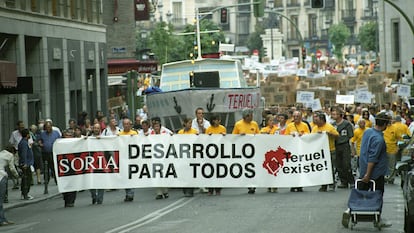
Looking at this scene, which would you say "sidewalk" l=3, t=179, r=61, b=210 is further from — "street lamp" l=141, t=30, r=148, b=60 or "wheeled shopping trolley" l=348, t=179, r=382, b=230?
"street lamp" l=141, t=30, r=148, b=60

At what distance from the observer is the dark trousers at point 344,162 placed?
25438 millimetres

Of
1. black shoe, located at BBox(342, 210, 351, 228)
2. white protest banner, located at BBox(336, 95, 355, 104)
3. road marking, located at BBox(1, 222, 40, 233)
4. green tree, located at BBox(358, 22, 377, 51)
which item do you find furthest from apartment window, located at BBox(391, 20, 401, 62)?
black shoe, located at BBox(342, 210, 351, 228)

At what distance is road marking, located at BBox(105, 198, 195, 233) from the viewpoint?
18.8 meters

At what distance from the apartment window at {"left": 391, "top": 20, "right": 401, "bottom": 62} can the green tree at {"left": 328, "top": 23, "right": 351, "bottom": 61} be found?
2250 inches

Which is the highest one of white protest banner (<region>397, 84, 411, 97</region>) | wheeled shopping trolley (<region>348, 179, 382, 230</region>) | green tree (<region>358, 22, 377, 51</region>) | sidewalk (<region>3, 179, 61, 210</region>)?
green tree (<region>358, 22, 377, 51</region>)

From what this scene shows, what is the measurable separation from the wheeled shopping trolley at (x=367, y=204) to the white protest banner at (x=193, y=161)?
254 inches

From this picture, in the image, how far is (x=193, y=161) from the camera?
2397 centimetres

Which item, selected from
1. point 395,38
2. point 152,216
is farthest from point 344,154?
point 395,38

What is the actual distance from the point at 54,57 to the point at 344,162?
68.4ft

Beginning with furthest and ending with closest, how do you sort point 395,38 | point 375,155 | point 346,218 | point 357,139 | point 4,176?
point 395,38 → point 357,139 → point 4,176 → point 346,218 → point 375,155

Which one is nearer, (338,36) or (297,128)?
(297,128)

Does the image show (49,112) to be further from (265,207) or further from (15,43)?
(265,207)

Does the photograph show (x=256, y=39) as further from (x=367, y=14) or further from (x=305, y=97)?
(x=305, y=97)

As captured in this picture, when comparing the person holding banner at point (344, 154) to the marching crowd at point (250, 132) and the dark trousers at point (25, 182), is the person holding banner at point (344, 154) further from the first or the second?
the dark trousers at point (25, 182)
